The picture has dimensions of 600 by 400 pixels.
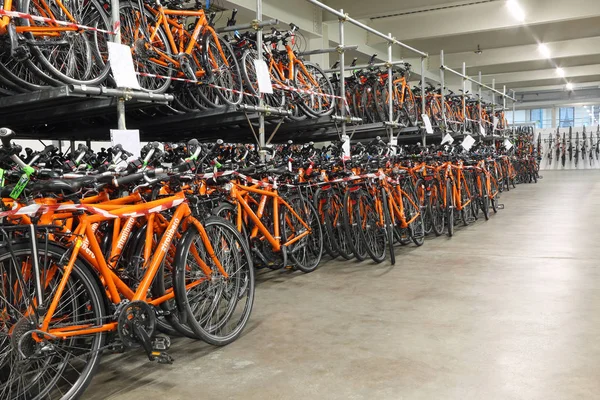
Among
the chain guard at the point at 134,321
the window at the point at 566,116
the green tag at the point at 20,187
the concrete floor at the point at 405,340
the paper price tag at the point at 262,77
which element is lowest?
the concrete floor at the point at 405,340

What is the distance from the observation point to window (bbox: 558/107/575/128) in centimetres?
2620

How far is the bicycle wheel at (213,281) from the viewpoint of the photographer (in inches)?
95.9

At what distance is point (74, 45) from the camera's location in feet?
9.89

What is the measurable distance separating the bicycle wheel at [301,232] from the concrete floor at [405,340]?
15 cm

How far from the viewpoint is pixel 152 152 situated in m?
2.67

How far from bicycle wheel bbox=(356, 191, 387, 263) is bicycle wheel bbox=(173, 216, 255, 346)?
69.2 inches

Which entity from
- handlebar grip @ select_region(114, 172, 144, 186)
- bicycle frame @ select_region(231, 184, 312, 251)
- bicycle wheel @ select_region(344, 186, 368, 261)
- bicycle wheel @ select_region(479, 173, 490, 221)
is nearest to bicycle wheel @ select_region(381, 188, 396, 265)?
bicycle wheel @ select_region(344, 186, 368, 261)

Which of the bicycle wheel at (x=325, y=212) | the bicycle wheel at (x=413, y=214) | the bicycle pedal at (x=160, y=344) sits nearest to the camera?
the bicycle pedal at (x=160, y=344)

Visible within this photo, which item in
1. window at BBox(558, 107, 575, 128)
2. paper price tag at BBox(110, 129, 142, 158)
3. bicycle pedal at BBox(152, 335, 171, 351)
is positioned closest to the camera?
bicycle pedal at BBox(152, 335, 171, 351)

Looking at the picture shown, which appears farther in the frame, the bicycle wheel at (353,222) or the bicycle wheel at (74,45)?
the bicycle wheel at (353,222)

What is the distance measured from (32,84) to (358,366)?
2246 mm

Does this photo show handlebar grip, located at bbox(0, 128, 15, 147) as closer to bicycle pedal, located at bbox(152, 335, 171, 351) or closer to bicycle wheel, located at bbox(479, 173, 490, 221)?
bicycle pedal, located at bbox(152, 335, 171, 351)

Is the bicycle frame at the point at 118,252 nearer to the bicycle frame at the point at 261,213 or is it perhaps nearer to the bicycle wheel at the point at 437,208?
the bicycle frame at the point at 261,213

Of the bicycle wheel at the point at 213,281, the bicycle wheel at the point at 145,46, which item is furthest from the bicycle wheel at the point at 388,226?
the bicycle wheel at the point at 145,46
